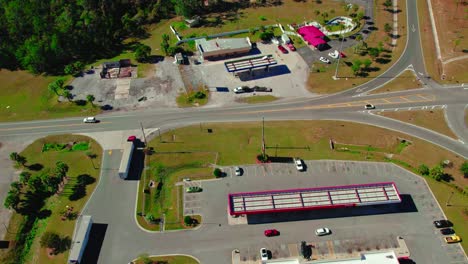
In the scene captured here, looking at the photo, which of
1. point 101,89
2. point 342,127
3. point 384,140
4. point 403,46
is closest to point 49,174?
point 101,89

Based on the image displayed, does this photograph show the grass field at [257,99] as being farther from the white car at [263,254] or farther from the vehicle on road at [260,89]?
the white car at [263,254]

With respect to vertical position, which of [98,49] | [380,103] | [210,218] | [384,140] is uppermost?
[98,49]

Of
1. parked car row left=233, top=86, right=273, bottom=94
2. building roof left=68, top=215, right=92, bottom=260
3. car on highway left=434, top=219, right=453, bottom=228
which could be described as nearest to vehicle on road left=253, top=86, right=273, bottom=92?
parked car row left=233, top=86, right=273, bottom=94

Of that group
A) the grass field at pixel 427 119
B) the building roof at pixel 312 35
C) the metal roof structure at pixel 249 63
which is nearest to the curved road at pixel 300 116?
the grass field at pixel 427 119

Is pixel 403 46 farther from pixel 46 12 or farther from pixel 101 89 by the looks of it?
pixel 46 12

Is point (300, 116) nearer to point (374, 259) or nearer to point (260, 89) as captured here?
point (260, 89)

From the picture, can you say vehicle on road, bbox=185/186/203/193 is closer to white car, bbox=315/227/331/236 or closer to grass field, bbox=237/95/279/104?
white car, bbox=315/227/331/236

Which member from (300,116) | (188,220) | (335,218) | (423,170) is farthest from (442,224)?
(188,220)
